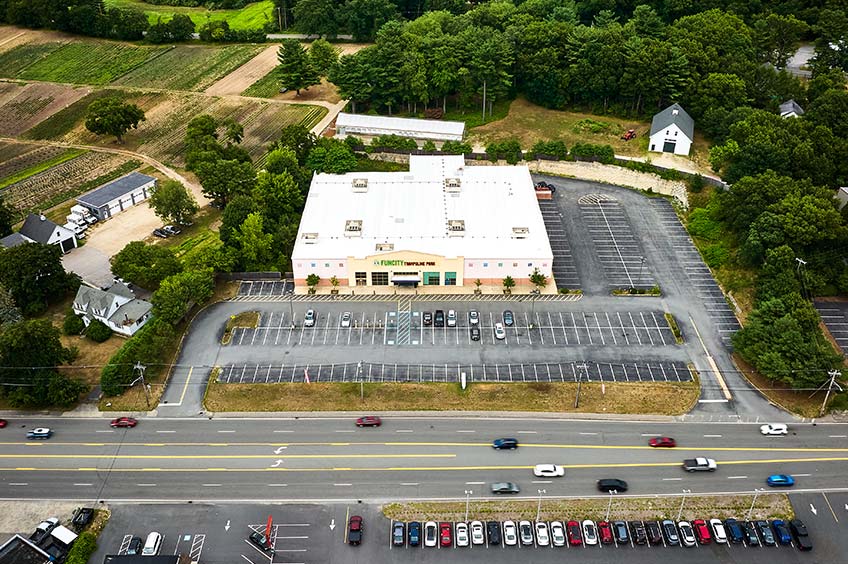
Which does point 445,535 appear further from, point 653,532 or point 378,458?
point 653,532

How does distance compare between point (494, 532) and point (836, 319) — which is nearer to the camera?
point (494, 532)

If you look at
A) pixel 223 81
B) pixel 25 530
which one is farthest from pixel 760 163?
pixel 223 81

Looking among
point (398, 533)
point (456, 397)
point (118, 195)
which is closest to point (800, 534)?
point (456, 397)

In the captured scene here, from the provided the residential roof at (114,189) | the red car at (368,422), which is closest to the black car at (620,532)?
the red car at (368,422)

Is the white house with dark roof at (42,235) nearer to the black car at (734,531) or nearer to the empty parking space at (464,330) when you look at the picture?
the empty parking space at (464,330)

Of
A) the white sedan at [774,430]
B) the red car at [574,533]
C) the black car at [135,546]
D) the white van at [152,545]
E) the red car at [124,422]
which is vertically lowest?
the black car at [135,546]

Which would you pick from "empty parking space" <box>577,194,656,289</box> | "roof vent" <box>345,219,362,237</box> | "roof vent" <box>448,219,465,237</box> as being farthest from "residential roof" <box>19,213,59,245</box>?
"empty parking space" <box>577,194,656,289</box>
